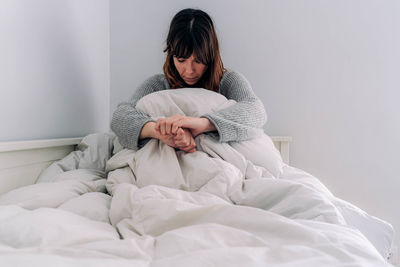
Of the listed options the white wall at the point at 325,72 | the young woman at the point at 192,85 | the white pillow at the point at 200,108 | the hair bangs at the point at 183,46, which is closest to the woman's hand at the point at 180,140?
the young woman at the point at 192,85

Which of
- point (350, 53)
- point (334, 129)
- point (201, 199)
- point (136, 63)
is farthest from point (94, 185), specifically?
point (350, 53)

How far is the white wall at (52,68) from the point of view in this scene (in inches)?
34.8

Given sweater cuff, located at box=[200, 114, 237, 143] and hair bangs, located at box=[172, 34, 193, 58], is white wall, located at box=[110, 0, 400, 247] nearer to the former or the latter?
hair bangs, located at box=[172, 34, 193, 58]

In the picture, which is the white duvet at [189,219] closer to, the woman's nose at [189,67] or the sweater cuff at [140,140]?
the sweater cuff at [140,140]

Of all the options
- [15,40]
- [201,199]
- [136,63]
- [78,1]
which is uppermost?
[78,1]

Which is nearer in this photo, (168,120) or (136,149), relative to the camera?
(168,120)

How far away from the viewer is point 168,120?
0.79m

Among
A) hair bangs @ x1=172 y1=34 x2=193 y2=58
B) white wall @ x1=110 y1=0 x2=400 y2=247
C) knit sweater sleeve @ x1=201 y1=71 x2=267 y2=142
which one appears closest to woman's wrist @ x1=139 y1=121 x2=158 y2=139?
knit sweater sleeve @ x1=201 y1=71 x2=267 y2=142

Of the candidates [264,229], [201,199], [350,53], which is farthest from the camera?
[350,53]

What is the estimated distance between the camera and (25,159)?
901 millimetres

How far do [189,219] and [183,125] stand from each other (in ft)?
1.22

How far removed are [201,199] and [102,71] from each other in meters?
1.16

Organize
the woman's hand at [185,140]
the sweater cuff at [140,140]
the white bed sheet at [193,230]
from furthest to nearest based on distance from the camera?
the sweater cuff at [140,140] → the woman's hand at [185,140] → the white bed sheet at [193,230]

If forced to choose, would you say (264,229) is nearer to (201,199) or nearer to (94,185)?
(201,199)
